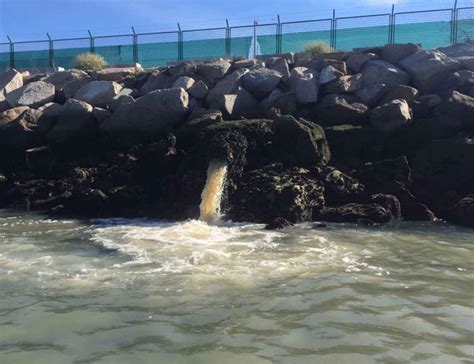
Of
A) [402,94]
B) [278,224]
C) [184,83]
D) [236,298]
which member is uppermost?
[184,83]

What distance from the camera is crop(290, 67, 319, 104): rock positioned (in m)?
14.9

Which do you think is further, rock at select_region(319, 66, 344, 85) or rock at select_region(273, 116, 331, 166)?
rock at select_region(319, 66, 344, 85)

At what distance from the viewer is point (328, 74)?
608 inches

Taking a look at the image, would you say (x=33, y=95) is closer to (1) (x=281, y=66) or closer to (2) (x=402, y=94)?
(1) (x=281, y=66)

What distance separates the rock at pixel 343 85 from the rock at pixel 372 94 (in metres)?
0.30

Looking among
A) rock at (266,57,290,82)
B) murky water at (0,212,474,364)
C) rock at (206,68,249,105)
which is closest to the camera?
murky water at (0,212,474,364)

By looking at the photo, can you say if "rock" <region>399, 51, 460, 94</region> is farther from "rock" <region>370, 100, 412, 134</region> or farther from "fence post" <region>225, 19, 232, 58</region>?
"fence post" <region>225, 19, 232, 58</region>

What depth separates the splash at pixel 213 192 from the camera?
11906 mm

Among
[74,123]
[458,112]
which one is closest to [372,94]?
[458,112]

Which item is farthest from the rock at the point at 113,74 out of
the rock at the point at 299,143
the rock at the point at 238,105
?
the rock at the point at 299,143

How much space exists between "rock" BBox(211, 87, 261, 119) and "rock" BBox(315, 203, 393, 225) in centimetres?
413

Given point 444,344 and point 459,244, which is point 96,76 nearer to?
point 459,244

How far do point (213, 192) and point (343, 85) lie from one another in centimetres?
528

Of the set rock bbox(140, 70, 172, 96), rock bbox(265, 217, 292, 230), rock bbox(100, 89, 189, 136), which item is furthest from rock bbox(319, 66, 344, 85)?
rock bbox(265, 217, 292, 230)
